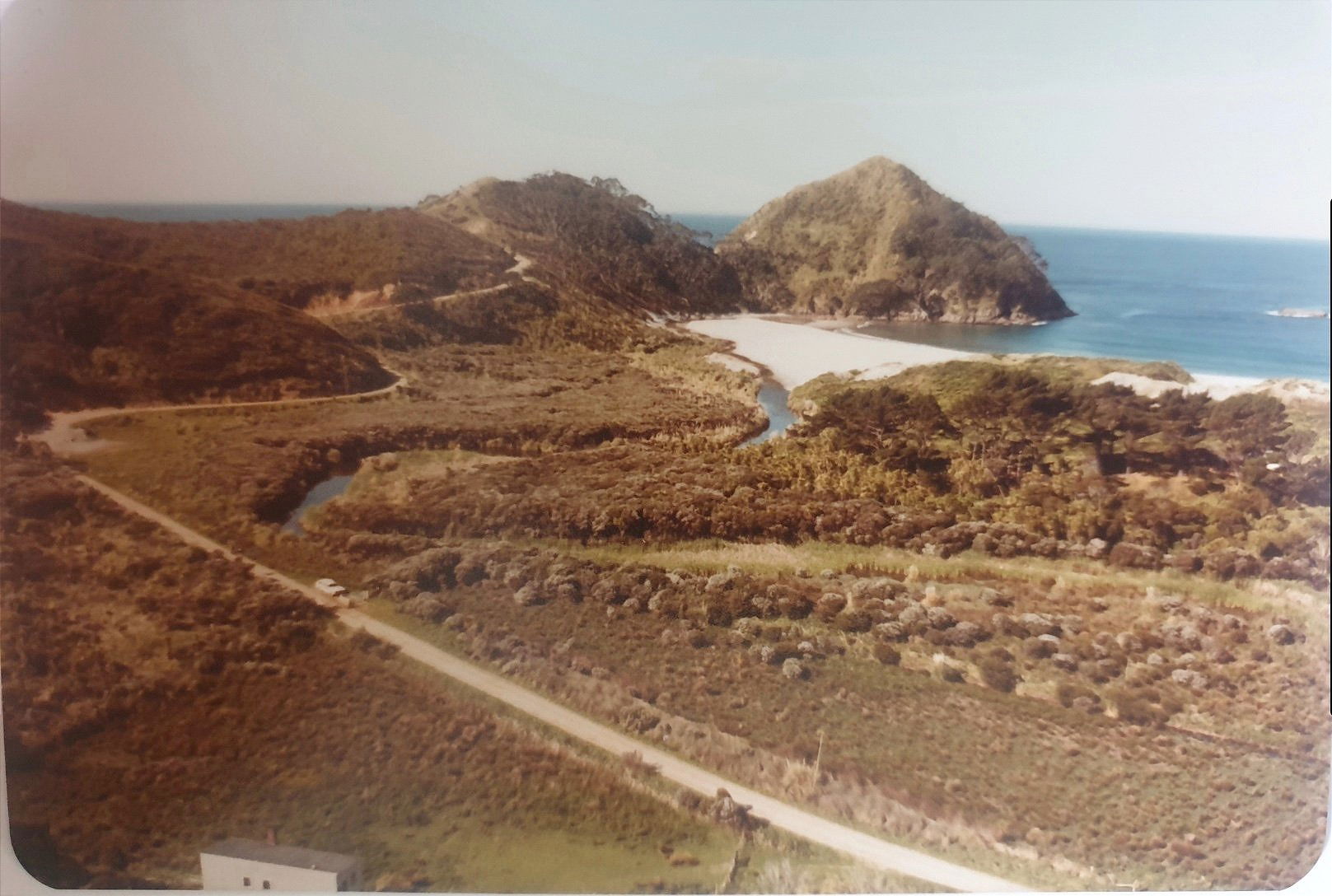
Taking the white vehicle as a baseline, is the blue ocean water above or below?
above

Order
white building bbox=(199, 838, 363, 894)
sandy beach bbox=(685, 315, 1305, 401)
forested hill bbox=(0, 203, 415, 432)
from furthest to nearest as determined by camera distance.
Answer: sandy beach bbox=(685, 315, 1305, 401), forested hill bbox=(0, 203, 415, 432), white building bbox=(199, 838, 363, 894)

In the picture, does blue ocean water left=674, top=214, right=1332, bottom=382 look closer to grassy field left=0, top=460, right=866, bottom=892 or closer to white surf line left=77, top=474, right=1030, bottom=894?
white surf line left=77, top=474, right=1030, bottom=894

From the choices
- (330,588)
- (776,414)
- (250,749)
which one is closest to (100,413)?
(330,588)

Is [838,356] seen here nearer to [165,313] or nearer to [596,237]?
[596,237]

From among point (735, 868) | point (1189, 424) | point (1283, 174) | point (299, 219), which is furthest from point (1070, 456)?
point (299, 219)

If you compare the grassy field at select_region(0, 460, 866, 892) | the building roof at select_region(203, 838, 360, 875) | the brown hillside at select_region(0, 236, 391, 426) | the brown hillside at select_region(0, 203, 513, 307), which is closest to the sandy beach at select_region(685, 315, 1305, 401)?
the brown hillside at select_region(0, 203, 513, 307)

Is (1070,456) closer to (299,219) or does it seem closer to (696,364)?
(696,364)

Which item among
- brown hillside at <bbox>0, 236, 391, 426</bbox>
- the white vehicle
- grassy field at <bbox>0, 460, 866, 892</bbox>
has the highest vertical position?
brown hillside at <bbox>0, 236, 391, 426</bbox>

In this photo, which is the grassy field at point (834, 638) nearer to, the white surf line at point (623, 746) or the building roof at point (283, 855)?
the white surf line at point (623, 746)
